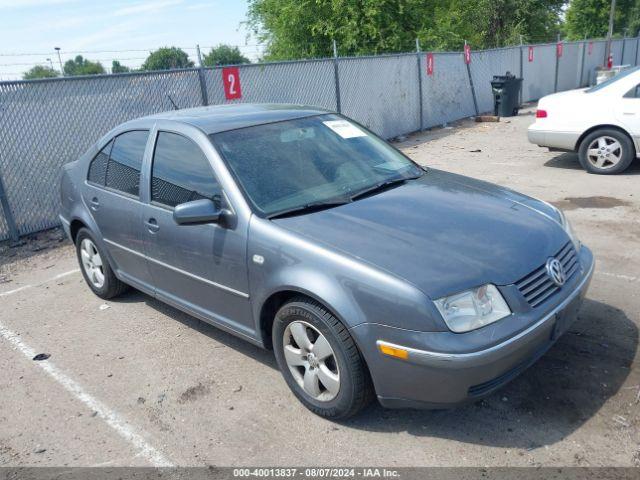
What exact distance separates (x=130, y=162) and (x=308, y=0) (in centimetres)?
1735

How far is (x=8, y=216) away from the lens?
7242 mm

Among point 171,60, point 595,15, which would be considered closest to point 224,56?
point 171,60

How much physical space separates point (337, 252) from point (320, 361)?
0.64 metres

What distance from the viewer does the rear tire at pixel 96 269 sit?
197 inches

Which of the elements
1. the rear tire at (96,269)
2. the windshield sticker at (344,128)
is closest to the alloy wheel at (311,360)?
the windshield sticker at (344,128)

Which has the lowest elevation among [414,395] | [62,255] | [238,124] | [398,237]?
[62,255]

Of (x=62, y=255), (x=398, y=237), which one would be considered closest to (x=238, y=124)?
(x=398, y=237)

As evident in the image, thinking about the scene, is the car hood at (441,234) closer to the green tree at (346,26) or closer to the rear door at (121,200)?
the rear door at (121,200)

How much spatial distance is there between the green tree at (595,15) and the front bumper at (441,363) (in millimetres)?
52502

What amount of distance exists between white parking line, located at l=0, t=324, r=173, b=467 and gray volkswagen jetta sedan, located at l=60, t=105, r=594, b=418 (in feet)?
2.72

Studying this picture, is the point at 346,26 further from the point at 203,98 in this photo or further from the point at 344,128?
the point at 344,128

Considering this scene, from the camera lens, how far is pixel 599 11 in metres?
47.9

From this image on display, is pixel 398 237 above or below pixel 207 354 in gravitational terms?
above

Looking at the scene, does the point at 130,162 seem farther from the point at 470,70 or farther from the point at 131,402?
the point at 470,70
